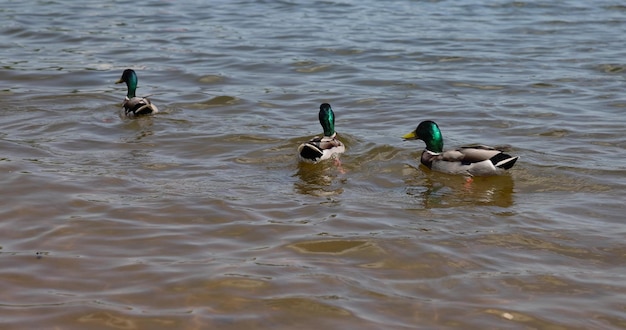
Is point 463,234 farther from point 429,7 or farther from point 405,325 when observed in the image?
point 429,7

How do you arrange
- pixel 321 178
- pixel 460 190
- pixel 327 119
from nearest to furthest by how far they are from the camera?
pixel 460 190, pixel 321 178, pixel 327 119

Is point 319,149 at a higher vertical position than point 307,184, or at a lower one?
higher

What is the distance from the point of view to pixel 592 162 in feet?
32.9

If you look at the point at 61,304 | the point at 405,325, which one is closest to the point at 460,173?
the point at 405,325

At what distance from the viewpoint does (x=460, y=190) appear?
946 cm

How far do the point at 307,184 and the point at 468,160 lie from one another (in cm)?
168

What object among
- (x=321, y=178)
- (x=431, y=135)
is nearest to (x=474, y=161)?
(x=431, y=135)

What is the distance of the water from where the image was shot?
636 cm

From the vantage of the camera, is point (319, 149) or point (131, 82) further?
point (131, 82)

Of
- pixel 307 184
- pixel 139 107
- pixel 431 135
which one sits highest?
pixel 431 135

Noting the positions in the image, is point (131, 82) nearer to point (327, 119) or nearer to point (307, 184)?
point (327, 119)

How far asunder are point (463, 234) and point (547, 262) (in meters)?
0.82

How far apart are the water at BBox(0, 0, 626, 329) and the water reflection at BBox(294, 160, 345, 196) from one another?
0.03 m

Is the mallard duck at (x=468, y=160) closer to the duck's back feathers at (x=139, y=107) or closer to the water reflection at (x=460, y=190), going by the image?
the water reflection at (x=460, y=190)
